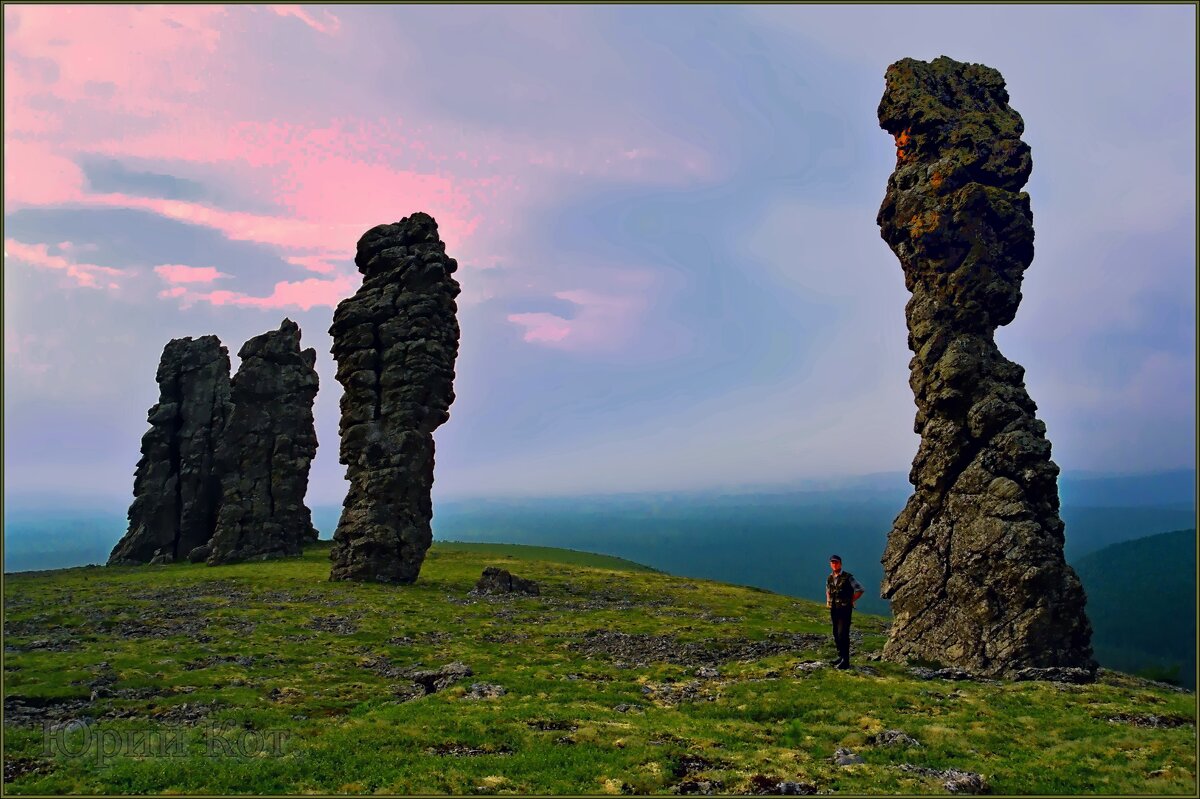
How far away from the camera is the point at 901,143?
4497 cm

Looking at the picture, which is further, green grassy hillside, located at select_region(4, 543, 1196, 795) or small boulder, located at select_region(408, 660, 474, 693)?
small boulder, located at select_region(408, 660, 474, 693)

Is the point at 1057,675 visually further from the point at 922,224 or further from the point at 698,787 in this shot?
the point at 922,224

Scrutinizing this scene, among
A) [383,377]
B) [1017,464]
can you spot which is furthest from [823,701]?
[383,377]

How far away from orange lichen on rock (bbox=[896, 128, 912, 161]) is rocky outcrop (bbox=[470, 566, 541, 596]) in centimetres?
5328

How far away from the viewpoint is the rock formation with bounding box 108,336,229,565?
95062mm

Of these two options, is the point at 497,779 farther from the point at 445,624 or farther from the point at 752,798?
the point at 445,624

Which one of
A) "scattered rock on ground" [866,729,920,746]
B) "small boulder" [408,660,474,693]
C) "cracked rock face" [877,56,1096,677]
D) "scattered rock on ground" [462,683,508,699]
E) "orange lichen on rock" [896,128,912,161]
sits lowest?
"small boulder" [408,660,474,693]

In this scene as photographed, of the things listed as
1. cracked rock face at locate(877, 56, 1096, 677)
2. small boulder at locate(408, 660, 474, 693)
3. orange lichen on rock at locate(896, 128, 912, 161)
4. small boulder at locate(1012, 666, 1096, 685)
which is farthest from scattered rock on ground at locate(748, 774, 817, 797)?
orange lichen on rock at locate(896, 128, 912, 161)

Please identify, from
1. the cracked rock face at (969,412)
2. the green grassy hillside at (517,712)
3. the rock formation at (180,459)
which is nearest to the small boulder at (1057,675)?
the cracked rock face at (969,412)

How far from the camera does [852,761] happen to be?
805 inches

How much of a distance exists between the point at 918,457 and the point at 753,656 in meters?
16.9

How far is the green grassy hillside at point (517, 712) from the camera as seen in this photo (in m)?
18.7

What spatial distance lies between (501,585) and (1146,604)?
67.5 m

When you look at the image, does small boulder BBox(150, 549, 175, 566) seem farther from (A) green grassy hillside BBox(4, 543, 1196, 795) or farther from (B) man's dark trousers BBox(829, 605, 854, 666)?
(B) man's dark trousers BBox(829, 605, 854, 666)
